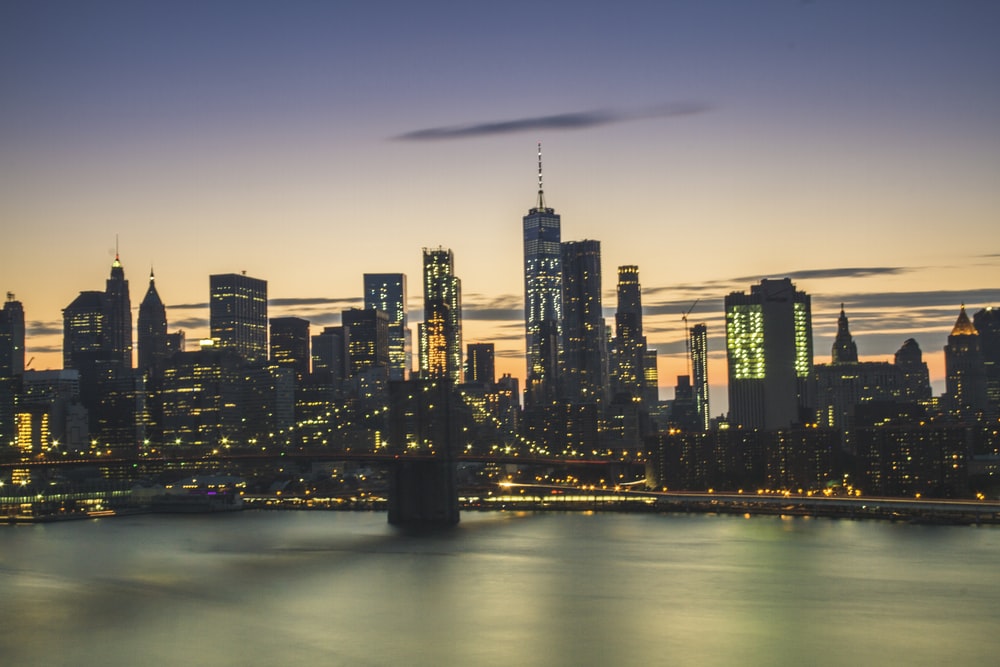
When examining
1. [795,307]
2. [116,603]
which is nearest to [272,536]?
[116,603]

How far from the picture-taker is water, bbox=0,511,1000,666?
2891 cm

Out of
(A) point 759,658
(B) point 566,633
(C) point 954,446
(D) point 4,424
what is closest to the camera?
(A) point 759,658

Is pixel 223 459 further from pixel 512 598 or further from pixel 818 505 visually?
pixel 818 505

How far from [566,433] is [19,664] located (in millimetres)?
96445

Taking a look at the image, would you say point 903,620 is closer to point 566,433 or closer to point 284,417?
point 566,433

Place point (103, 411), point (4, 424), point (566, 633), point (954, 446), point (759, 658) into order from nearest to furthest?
point (759, 658)
point (566, 633)
point (954, 446)
point (4, 424)
point (103, 411)

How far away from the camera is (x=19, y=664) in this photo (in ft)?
91.5

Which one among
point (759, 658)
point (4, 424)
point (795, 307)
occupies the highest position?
point (795, 307)

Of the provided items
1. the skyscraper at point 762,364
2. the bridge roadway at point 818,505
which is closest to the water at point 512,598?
the bridge roadway at point 818,505

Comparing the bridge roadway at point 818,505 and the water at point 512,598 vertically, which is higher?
the bridge roadway at point 818,505

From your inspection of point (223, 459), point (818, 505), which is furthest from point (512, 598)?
point (818, 505)

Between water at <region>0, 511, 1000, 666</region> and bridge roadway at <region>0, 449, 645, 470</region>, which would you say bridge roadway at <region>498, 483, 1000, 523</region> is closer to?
water at <region>0, 511, 1000, 666</region>

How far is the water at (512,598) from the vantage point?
94.8ft

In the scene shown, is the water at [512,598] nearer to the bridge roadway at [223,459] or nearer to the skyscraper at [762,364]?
the bridge roadway at [223,459]
